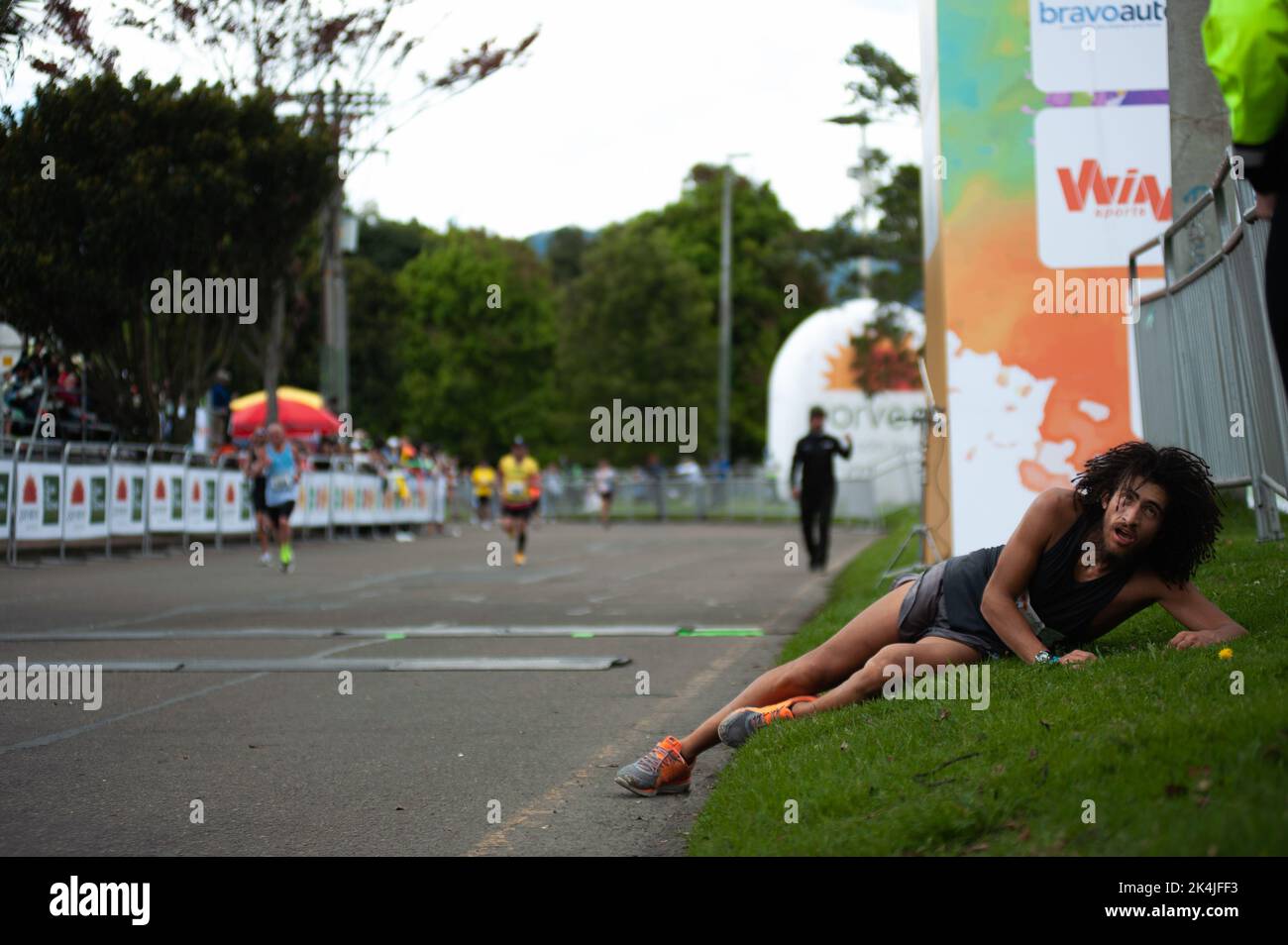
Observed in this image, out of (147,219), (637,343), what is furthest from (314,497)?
(637,343)

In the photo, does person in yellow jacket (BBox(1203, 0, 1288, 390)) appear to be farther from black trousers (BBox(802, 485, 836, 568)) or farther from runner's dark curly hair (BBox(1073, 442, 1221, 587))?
black trousers (BBox(802, 485, 836, 568))

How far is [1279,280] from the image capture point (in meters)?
3.81

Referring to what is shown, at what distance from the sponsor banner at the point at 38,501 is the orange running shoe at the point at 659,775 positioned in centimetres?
1564

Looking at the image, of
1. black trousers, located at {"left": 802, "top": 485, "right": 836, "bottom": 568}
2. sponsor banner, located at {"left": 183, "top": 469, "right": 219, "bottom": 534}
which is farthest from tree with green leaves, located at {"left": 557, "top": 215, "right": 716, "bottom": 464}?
black trousers, located at {"left": 802, "top": 485, "right": 836, "bottom": 568}

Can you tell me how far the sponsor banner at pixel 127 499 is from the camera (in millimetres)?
22672

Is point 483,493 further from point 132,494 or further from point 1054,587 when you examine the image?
point 1054,587

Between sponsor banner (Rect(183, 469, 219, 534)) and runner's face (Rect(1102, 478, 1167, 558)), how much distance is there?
2112 centimetres

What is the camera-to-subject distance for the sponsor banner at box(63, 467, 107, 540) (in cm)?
2120

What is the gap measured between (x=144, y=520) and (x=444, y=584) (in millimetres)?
7712

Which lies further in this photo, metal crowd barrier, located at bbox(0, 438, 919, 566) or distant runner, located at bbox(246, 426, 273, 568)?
distant runner, located at bbox(246, 426, 273, 568)

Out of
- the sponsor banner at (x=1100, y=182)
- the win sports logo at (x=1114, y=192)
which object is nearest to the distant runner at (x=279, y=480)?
the sponsor banner at (x=1100, y=182)

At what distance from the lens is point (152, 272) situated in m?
24.5

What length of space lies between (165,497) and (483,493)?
1931 cm

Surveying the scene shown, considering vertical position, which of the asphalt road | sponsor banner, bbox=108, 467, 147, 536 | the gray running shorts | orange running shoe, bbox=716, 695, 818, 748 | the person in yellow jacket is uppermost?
the person in yellow jacket
